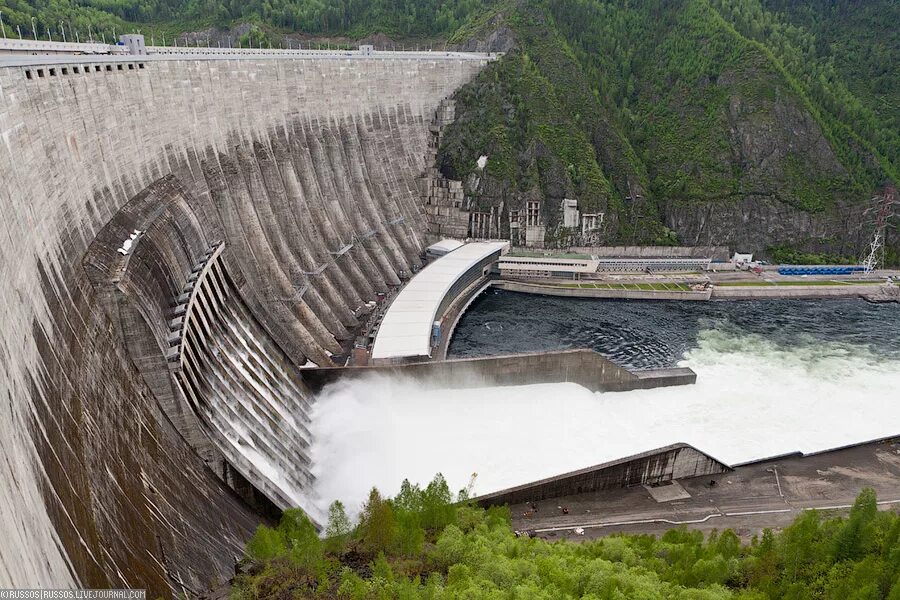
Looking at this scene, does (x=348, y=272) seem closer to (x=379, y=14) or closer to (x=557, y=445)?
(x=557, y=445)

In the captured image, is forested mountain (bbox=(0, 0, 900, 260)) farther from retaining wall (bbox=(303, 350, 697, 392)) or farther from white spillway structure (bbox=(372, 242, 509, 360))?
retaining wall (bbox=(303, 350, 697, 392))

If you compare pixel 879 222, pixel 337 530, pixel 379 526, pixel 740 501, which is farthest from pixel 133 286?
pixel 879 222

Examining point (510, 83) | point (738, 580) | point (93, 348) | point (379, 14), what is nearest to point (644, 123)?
point (510, 83)

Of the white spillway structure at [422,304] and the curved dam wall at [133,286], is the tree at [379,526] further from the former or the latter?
the white spillway structure at [422,304]

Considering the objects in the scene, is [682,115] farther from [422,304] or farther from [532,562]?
[532,562]

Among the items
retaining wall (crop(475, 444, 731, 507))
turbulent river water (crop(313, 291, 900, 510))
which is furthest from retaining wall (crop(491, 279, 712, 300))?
retaining wall (crop(475, 444, 731, 507))
